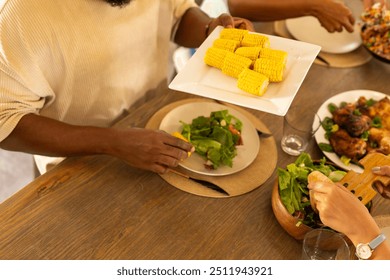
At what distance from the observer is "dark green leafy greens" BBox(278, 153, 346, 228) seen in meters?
1.34

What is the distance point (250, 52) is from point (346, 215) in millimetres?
630

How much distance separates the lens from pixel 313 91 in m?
1.92

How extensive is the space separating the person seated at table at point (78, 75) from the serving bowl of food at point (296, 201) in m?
0.32

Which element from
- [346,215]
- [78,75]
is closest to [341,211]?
[346,215]

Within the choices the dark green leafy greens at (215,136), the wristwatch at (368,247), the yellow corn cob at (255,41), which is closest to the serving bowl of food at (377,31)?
the yellow corn cob at (255,41)

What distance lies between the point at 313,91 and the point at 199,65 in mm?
617

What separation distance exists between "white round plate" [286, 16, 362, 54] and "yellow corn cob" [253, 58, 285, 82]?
72cm

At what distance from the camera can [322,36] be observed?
2199 millimetres

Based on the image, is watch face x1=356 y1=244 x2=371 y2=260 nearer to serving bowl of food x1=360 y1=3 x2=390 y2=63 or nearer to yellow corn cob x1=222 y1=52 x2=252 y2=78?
yellow corn cob x1=222 y1=52 x2=252 y2=78

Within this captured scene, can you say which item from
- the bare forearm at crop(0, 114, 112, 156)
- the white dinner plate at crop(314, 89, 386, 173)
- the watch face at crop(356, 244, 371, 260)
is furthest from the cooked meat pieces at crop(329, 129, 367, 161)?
the bare forearm at crop(0, 114, 112, 156)

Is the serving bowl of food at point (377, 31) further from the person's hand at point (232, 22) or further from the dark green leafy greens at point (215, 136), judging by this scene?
the dark green leafy greens at point (215, 136)

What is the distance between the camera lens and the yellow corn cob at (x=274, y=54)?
151 centimetres

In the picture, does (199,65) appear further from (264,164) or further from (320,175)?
(320,175)

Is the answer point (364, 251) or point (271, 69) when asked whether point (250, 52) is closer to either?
point (271, 69)
